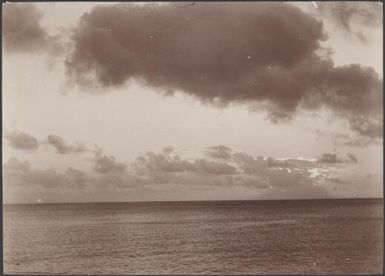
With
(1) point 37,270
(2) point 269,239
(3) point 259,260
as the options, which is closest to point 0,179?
(1) point 37,270

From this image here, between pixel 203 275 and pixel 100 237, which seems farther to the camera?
pixel 100 237

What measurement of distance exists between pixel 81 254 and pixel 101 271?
8.23m

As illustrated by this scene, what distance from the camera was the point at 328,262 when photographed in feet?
102

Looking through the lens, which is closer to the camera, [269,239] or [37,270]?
[37,270]

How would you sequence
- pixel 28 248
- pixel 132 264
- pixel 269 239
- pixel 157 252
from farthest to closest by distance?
pixel 269 239 < pixel 28 248 < pixel 157 252 < pixel 132 264

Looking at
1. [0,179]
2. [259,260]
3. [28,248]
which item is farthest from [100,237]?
[0,179]

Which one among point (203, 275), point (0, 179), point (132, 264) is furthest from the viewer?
point (132, 264)

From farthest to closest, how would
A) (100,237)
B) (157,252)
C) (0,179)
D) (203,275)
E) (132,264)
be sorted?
(100,237)
(157,252)
(132,264)
(203,275)
(0,179)

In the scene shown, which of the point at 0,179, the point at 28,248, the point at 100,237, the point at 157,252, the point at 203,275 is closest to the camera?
the point at 0,179

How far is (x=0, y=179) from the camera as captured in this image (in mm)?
11133

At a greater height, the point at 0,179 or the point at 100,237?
the point at 0,179

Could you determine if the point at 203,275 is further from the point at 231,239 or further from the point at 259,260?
the point at 231,239

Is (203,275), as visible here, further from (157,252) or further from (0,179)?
(0,179)

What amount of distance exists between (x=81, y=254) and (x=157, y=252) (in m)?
6.36
